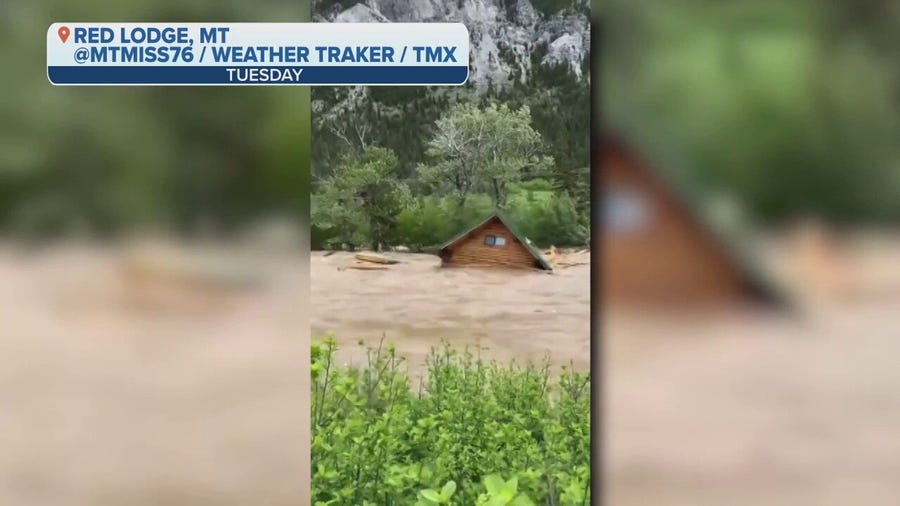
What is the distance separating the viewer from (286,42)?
3287 mm

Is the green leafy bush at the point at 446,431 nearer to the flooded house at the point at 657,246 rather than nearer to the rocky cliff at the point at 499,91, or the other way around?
the flooded house at the point at 657,246

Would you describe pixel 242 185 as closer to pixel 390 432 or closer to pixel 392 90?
pixel 392 90

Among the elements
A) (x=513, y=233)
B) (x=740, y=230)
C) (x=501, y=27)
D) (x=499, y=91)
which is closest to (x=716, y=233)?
(x=740, y=230)

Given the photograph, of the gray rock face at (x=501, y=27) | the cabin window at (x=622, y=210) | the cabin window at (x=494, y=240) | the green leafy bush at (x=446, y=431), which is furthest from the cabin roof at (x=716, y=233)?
the green leafy bush at (x=446, y=431)

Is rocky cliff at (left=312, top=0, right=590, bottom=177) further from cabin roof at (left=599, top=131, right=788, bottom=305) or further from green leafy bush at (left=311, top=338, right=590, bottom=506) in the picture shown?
green leafy bush at (left=311, top=338, right=590, bottom=506)

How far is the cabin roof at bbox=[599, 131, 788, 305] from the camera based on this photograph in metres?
3.34

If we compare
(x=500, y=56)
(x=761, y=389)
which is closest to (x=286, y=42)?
(x=500, y=56)

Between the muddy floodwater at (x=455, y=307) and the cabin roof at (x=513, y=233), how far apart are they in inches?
2.0

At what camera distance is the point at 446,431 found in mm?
3410

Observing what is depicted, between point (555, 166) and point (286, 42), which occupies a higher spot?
point (286, 42)

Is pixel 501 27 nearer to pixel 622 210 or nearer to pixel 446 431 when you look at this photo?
pixel 622 210

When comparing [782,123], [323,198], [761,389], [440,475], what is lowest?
[440,475]

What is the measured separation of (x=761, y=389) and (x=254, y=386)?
2.10 m

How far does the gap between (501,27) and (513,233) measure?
85cm
